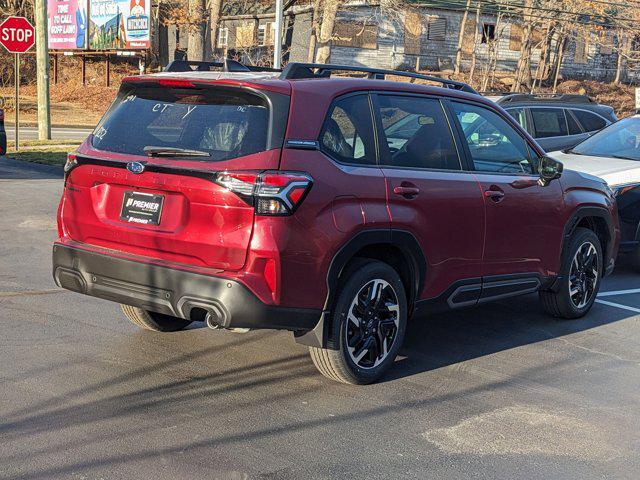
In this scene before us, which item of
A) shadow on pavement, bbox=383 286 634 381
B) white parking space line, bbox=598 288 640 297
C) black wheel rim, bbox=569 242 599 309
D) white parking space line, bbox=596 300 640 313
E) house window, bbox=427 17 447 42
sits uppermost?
house window, bbox=427 17 447 42

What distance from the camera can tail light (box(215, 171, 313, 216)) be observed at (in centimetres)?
498

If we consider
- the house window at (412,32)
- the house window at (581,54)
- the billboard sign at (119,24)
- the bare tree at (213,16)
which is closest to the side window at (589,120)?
the bare tree at (213,16)

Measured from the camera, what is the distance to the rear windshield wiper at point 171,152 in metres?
5.19

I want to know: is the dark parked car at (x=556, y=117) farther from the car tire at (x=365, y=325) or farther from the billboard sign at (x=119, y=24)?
the billboard sign at (x=119, y=24)

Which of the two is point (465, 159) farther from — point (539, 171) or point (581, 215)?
point (581, 215)

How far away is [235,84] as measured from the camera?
5281 millimetres

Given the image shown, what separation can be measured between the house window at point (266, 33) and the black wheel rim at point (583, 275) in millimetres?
42696

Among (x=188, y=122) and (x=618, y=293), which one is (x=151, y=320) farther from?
(x=618, y=293)

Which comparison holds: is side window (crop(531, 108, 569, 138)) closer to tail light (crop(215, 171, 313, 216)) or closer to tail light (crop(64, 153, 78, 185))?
tail light (crop(64, 153, 78, 185))

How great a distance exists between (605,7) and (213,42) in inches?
987

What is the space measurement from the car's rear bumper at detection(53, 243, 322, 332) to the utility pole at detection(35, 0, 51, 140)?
18.3m

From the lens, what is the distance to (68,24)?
43.4 meters

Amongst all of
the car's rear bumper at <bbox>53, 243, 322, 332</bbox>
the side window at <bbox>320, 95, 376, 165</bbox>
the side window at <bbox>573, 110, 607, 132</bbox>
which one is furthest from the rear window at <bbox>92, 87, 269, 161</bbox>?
the side window at <bbox>573, 110, 607, 132</bbox>

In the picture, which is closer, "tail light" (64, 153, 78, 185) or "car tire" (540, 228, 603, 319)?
"tail light" (64, 153, 78, 185)
